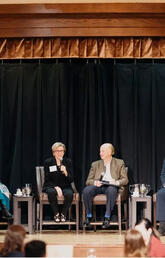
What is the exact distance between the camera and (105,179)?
7320 millimetres

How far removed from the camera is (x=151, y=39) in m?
7.64

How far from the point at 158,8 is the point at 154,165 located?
2155 millimetres

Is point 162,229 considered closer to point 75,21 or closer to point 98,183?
point 98,183

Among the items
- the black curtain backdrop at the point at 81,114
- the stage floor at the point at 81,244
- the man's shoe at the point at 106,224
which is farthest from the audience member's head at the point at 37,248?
the black curtain backdrop at the point at 81,114

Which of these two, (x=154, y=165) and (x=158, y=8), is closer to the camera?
(x=158, y=8)

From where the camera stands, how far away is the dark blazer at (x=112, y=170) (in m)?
7.27

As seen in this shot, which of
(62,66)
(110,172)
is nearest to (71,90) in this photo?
(62,66)

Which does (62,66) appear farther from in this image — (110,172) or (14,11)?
(110,172)

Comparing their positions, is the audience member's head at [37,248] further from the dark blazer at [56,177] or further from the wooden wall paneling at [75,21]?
the wooden wall paneling at [75,21]

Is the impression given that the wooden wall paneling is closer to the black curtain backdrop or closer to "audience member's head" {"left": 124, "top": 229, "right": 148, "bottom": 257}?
the black curtain backdrop

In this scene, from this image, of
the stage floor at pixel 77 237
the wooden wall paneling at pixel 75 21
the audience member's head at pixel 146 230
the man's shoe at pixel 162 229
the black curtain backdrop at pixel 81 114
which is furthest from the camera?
the black curtain backdrop at pixel 81 114

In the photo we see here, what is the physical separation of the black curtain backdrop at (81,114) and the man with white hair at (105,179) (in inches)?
18.3

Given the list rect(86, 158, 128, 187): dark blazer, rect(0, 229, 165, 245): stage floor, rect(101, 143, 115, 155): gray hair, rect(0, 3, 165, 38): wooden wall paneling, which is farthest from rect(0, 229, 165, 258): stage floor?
rect(0, 3, 165, 38): wooden wall paneling

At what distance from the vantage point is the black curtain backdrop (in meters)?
7.83
